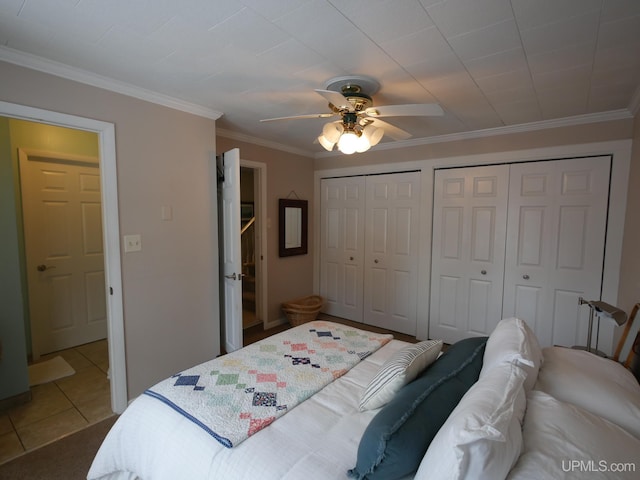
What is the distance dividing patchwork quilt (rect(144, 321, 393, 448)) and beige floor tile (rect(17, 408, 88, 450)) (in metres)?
1.17

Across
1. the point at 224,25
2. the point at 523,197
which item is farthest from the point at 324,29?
the point at 523,197

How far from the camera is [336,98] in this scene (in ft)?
5.88

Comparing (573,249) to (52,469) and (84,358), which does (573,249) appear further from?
(84,358)

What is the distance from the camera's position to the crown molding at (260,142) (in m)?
3.33

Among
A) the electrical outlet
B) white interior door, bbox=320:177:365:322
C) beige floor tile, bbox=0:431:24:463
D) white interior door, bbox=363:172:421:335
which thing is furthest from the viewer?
white interior door, bbox=320:177:365:322

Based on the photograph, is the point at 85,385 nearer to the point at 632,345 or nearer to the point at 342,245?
the point at 342,245

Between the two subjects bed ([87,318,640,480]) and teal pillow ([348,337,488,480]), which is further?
teal pillow ([348,337,488,480])

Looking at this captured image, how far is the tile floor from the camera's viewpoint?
202cm

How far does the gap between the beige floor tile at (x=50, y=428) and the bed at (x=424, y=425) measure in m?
0.87

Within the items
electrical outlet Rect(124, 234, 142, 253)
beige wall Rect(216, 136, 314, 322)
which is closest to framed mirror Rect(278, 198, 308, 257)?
beige wall Rect(216, 136, 314, 322)

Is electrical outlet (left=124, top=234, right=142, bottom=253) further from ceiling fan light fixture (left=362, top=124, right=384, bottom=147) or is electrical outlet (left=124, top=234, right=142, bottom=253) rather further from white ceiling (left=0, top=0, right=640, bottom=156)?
ceiling fan light fixture (left=362, top=124, right=384, bottom=147)

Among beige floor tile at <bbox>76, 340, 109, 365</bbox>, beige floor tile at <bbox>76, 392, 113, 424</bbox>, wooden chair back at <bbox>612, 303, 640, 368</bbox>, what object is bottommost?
beige floor tile at <bbox>76, 392, 113, 424</bbox>

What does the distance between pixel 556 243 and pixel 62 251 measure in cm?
492

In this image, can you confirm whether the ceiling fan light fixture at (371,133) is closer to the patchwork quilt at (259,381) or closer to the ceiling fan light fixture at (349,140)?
the ceiling fan light fixture at (349,140)
